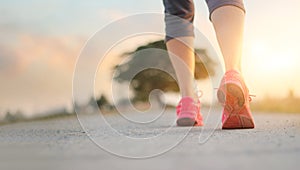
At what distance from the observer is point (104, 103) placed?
1.87 meters

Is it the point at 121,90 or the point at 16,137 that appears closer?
the point at 16,137

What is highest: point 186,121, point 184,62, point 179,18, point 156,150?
point 179,18

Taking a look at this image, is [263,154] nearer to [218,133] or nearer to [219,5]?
[218,133]

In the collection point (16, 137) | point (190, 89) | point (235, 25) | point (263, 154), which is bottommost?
point (263, 154)

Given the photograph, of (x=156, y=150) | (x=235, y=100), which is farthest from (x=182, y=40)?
(x=156, y=150)

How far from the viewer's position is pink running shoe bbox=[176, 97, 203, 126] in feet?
6.10

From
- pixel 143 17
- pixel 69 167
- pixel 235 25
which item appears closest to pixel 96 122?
pixel 143 17

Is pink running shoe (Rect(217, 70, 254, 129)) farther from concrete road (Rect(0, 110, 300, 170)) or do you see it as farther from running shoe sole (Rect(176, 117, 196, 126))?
running shoe sole (Rect(176, 117, 196, 126))

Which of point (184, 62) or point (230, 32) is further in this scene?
point (184, 62)

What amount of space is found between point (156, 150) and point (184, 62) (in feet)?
2.34

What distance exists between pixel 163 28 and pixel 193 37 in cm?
13

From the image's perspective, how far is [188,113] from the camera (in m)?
1.87

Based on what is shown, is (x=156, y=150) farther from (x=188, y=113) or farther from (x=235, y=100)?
(x=188, y=113)

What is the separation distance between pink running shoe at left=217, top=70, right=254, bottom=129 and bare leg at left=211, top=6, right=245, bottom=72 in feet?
0.20
